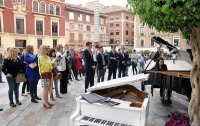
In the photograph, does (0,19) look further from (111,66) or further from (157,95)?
(157,95)

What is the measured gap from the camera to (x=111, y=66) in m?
10.2

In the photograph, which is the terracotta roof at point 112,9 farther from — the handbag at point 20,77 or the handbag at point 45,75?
the handbag at point 45,75

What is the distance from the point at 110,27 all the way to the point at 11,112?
5968 cm

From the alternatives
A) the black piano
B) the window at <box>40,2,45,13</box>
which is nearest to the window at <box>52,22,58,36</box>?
the window at <box>40,2,45,13</box>

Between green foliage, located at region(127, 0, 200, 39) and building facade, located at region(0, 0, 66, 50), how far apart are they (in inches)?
1254

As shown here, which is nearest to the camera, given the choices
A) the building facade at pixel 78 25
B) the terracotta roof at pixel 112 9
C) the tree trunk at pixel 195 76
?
the tree trunk at pixel 195 76

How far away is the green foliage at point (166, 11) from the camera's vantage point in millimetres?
2443

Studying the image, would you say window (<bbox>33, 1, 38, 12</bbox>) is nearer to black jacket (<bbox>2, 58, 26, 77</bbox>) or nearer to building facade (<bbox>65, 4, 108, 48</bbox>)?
building facade (<bbox>65, 4, 108, 48</bbox>)

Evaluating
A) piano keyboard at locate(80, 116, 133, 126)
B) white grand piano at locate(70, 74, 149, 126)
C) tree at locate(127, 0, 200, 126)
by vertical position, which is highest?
tree at locate(127, 0, 200, 126)

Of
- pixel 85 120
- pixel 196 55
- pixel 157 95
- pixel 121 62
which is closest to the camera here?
pixel 85 120

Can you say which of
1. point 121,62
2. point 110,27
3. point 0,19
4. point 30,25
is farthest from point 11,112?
point 110,27

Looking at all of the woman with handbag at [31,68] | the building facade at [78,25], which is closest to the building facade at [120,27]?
the building facade at [78,25]

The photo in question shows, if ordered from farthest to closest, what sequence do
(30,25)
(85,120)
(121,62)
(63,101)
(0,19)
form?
(30,25) → (0,19) → (121,62) → (63,101) → (85,120)

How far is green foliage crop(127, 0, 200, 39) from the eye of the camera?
2.44m
